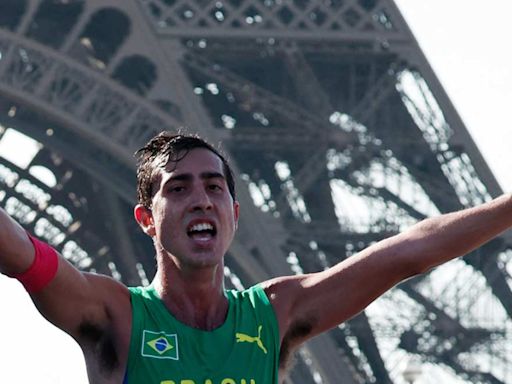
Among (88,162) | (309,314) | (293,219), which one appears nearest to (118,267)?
(88,162)

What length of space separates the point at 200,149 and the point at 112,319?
0.46 m

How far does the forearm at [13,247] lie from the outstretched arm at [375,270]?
0.74 meters

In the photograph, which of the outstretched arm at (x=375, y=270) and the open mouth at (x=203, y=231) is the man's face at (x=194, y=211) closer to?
the open mouth at (x=203, y=231)

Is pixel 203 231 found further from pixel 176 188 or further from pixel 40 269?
pixel 40 269

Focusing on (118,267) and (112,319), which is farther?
(118,267)

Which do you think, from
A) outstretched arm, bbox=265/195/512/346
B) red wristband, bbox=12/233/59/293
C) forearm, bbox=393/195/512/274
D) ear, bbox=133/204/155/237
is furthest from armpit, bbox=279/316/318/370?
red wristband, bbox=12/233/59/293

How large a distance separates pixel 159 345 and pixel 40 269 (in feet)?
1.15

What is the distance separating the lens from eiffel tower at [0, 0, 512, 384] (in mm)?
26953

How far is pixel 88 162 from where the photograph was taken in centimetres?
2978

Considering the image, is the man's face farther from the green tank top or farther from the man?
the green tank top

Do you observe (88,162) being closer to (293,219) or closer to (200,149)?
(293,219)

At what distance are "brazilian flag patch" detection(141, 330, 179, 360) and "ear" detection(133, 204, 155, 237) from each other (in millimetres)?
318

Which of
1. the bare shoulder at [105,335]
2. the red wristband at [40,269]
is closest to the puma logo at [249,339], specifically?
the bare shoulder at [105,335]

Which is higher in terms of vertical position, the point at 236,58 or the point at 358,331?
the point at 236,58
